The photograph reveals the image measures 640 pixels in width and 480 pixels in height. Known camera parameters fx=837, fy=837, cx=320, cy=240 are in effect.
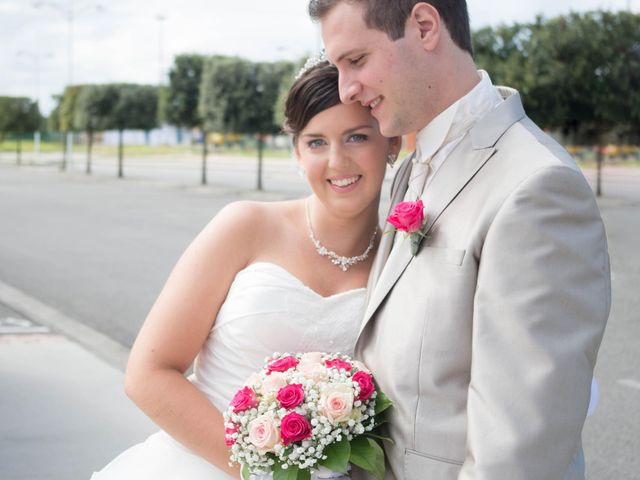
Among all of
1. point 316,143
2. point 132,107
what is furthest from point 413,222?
point 132,107

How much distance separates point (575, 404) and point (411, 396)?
0.41m

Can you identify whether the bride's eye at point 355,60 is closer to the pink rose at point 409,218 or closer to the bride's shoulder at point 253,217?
the pink rose at point 409,218

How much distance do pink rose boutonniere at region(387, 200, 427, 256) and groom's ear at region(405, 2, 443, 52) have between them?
411 mm

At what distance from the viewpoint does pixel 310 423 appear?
2.29m

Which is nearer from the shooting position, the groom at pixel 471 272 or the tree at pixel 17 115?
the groom at pixel 471 272

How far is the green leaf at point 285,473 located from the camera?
2.27 metres

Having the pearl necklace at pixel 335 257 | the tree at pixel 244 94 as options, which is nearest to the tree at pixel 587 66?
the tree at pixel 244 94

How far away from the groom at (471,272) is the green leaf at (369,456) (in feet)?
0.11

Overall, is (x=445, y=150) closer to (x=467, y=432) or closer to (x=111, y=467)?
(x=467, y=432)

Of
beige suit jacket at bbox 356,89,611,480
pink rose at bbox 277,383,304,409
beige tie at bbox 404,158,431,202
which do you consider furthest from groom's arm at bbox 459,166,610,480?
pink rose at bbox 277,383,304,409

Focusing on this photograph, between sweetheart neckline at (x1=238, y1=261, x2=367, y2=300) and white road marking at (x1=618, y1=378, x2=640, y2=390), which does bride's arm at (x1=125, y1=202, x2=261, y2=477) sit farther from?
white road marking at (x1=618, y1=378, x2=640, y2=390)

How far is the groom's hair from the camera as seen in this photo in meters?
2.09

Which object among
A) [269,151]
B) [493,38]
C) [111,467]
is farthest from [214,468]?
[269,151]

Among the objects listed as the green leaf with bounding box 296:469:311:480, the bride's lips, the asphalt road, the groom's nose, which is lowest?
the asphalt road
